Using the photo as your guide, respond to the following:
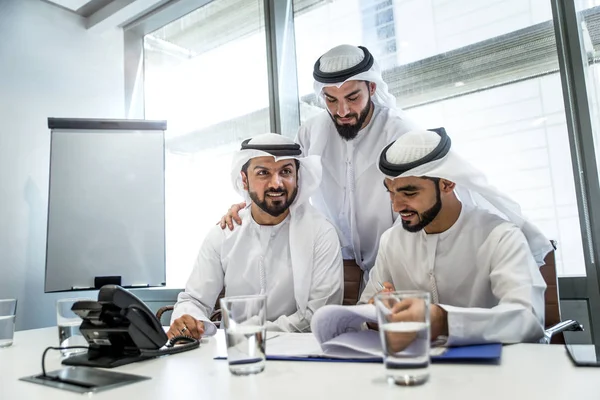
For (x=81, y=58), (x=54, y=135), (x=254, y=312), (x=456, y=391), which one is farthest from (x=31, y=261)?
(x=456, y=391)

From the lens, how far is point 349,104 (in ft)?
7.82

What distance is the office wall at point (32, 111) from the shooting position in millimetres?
3641

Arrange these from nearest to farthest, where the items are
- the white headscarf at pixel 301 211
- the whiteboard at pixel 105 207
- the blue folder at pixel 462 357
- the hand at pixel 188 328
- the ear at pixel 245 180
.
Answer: the blue folder at pixel 462 357 < the hand at pixel 188 328 < the white headscarf at pixel 301 211 < the ear at pixel 245 180 < the whiteboard at pixel 105 207

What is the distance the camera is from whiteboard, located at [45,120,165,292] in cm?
→ 346

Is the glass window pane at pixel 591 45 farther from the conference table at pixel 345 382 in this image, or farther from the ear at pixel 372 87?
the conference table at pixel 345 382

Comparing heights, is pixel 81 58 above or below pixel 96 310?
above

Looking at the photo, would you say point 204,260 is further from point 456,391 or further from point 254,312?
point 456,391

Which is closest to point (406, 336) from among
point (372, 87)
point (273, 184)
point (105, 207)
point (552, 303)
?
point (552, 303)

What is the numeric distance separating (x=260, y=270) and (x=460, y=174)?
103 cm

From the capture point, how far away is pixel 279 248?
7.33 ft

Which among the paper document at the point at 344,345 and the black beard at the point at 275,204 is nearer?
the paper document at the point at 344,345

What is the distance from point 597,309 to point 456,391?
185cm

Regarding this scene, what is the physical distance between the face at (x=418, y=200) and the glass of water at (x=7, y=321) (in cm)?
134

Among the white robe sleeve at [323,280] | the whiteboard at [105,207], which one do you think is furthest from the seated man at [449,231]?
the whiteboard at [105,207]
